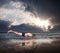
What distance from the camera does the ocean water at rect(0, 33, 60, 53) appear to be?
2.74 metres

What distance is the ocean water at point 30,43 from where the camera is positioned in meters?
2.74

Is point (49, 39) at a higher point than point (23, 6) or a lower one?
lower

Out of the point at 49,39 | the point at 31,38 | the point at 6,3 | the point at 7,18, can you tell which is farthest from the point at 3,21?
the point at 49,39

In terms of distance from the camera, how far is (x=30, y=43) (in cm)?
279

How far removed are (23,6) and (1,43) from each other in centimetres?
67

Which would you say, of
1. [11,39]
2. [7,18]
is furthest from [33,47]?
[7,18]

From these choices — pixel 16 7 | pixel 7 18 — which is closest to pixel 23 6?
pixel 16 7

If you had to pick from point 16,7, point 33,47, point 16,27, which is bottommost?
point 33,47

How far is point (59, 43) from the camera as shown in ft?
9.30

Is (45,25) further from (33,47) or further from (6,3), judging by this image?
(6,3)

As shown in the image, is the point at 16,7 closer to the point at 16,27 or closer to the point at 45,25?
the point at 16,27

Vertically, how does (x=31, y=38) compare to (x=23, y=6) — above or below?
below

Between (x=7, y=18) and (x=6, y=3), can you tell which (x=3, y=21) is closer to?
(x=7, y=18)

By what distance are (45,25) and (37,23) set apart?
0.13 metres
